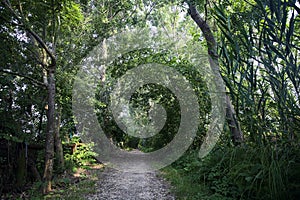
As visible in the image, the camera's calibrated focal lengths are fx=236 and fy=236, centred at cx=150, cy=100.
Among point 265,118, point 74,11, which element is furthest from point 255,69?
point 74,11

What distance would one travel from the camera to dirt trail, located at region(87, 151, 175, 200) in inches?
135

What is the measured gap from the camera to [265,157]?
5.43ft

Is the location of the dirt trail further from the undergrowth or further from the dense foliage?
the undergrowth

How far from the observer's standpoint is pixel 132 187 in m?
3.98

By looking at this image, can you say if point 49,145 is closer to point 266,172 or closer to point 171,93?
point 266,172

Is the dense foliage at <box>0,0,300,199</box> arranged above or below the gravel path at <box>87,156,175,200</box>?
above

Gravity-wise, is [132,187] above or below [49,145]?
below

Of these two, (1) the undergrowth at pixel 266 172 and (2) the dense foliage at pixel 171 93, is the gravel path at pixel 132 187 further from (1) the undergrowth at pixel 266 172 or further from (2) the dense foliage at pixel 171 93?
(1) the undergrowth at pixel 266 172

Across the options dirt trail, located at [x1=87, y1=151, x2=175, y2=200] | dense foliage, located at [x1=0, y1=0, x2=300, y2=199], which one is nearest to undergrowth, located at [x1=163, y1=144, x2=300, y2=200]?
dense foliage, located at [x1=0, y1=0, x2=300, y2=199]

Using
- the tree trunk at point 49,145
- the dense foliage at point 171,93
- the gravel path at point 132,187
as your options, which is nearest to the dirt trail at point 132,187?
the gravel path at point 132,187

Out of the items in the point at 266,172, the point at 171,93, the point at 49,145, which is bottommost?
the point at 266,172

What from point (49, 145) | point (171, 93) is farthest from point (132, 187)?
point (171, 93)

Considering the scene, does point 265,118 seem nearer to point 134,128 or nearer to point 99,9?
point 99,9

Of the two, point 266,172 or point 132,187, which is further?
point 132,187
